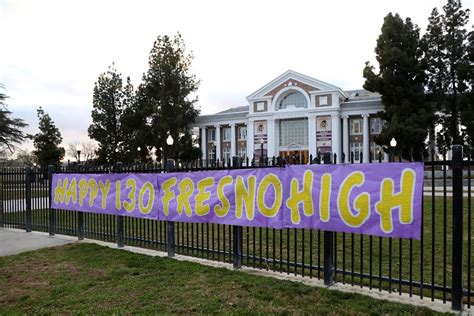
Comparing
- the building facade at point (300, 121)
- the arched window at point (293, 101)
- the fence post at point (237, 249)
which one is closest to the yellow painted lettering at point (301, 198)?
the fence post at point (237, 249)

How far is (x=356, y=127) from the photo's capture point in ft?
178

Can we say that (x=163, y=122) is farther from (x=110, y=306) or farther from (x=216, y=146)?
(x=110, y=306)

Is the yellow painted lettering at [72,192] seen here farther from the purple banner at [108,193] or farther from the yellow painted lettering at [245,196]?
the yellow painted lettering at [245,196]

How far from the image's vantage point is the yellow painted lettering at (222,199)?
6.57 metres

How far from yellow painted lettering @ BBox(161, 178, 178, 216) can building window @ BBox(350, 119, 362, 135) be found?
50.3 m

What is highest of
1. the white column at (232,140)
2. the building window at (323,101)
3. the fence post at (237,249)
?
the building window at (323,101)

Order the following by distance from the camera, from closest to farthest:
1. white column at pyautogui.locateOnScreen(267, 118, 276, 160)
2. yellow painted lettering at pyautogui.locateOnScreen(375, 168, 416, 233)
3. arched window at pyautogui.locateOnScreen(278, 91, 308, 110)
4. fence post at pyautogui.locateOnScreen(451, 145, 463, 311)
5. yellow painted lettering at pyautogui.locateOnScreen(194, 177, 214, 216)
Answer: fence post at pyautogui.locateOnScreen(451, 145, 463, 311) < yellow painted lettering at pyautogui.locateOnScreen(375, 168, 416, 233) < yellow painted lettering at pyautogui.locateOnScreen(194, 177, 214, 216) < arched window at pyautogui.locateOnScreen(278, 91, 308, 110) < white column at pyautogui.locateOnScreen(267, 118, 276, 160)

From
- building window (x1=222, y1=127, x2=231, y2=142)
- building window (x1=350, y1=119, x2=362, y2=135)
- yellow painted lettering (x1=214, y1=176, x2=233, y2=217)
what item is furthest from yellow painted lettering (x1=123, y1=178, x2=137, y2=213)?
building window (x1=222, y1=127, x2=231, y2=142)

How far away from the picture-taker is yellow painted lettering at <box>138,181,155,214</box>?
305 inches

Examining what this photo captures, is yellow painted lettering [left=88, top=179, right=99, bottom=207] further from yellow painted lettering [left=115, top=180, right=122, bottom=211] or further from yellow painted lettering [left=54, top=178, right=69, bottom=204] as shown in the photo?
yellow painted lettering [left=54, top=178, right=69, bottom=204]

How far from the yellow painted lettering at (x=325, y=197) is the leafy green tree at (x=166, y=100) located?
152 ft

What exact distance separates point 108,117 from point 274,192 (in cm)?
5445

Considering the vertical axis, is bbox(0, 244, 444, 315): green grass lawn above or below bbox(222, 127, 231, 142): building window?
below

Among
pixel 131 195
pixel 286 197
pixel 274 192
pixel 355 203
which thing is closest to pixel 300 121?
pixel 131 195
